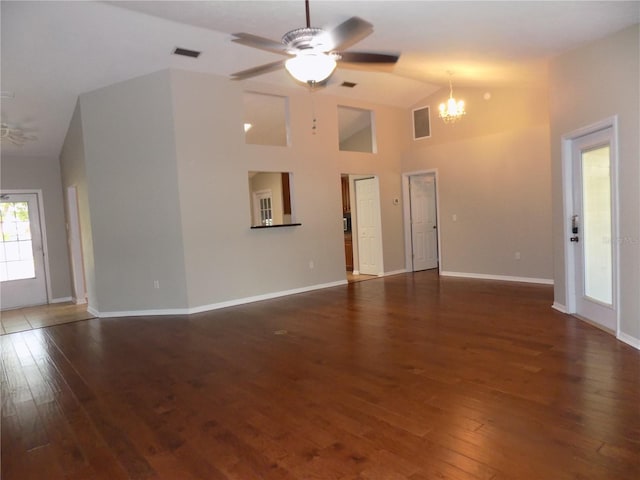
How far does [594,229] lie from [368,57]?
298 cm

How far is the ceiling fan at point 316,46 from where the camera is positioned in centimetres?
259

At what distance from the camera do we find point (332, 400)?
2.86 m

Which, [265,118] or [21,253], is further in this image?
[265,118]

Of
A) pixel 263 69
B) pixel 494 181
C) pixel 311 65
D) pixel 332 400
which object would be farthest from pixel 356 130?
pixel 332 400

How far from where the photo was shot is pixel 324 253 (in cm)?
727

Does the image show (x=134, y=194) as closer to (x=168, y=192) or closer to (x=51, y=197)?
(x=168, y=192)

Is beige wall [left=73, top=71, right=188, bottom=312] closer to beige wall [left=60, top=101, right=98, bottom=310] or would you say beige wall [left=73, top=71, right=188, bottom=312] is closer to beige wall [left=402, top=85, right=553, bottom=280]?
beige wall [left=60, top=101, right=98, bottom=310]

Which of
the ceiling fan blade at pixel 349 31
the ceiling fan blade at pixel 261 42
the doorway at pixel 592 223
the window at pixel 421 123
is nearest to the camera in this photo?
the ceiling fan blade at pixel 349 31

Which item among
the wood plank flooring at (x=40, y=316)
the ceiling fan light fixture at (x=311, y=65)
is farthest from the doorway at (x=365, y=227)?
the ceiling fan light fixture at (x=311, y=65)

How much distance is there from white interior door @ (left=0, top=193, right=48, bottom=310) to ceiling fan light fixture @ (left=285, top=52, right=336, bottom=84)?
6.72 meters

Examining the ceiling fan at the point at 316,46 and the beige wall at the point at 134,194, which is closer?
the ceiling fan at the point at 316,46

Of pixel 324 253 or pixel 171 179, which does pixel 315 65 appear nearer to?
pixel 171 179

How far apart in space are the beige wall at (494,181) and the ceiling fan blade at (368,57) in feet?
14.7

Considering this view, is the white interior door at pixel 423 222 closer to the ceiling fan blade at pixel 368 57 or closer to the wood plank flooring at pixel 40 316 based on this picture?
the ceiling fan blade at pixel 368 57
